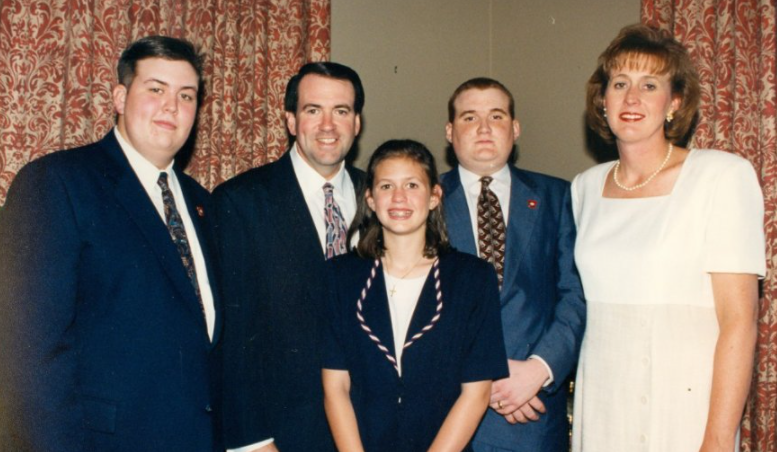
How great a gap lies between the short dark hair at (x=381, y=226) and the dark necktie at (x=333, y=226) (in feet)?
0.29

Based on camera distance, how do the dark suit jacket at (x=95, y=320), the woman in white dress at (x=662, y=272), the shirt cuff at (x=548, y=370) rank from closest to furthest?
1. the dark suit jacket at (x=95, y=320)
2. the woman in white dress at (x=662, y=272)
3. the shirt cuff at (x=548, y=370)

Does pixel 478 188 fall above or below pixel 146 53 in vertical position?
below

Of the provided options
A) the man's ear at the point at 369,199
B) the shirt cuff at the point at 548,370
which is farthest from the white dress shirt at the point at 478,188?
the shirt cuff at the point at 548,370

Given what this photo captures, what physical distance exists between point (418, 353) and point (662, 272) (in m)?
0.81

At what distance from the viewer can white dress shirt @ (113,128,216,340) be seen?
2.16 meters

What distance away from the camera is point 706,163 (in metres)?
2.08

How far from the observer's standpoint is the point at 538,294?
2.46m

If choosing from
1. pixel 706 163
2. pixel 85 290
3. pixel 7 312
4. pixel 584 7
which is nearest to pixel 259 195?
pixel 85 290

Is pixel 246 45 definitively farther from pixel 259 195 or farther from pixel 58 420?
pixel 58 420

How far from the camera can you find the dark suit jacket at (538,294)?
239 cm

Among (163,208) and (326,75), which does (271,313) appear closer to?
(163,208)

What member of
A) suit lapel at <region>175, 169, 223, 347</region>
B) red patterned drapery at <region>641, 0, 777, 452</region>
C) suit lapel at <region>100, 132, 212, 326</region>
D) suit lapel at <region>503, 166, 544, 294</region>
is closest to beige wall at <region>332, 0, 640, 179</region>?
red patterned drapery at <region>641, 0, 777, 452</region>

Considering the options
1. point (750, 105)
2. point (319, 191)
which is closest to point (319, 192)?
point (319, 191)

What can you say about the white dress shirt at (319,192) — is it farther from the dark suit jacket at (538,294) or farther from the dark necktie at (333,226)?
the dark suit jacket at (538,294)
